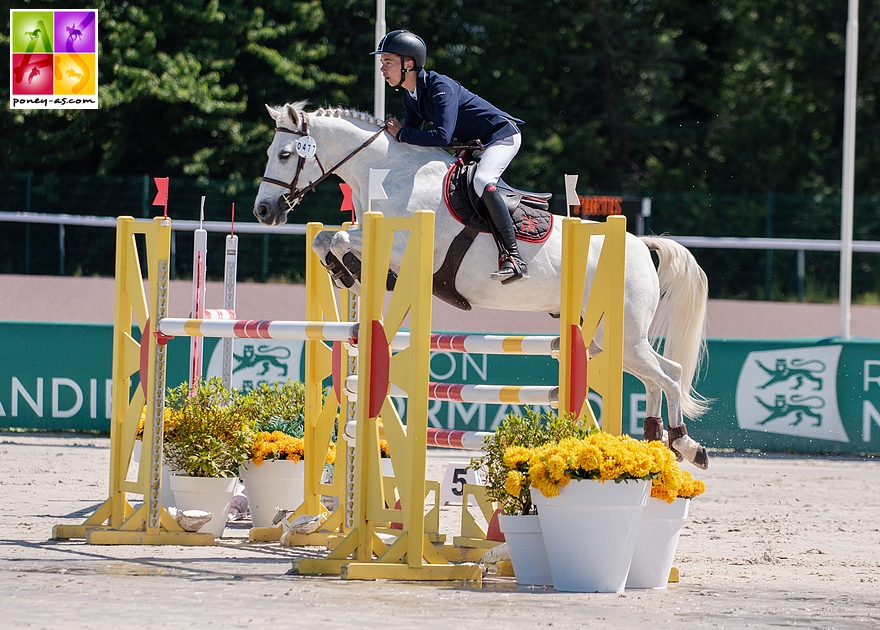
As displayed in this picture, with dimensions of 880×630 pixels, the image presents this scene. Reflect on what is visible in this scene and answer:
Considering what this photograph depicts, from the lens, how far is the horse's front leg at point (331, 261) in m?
5.59

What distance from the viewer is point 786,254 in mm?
16578

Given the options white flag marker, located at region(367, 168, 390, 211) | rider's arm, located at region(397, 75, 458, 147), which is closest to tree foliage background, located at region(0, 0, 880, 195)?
rider's arm, located at region(397, 75, 458, 147)

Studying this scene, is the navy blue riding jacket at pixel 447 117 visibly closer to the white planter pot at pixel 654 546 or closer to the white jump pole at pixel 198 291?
the white jump pole at pixel 198 291

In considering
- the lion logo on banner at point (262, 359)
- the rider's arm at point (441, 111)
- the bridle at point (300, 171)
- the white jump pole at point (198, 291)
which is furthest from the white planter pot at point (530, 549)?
the lion logo on banner at point (262, 359)

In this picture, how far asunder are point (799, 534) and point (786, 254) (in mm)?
10482

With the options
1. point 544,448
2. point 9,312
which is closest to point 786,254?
point 9,312

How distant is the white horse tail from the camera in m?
6.57

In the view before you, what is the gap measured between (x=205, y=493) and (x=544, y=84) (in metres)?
18.1

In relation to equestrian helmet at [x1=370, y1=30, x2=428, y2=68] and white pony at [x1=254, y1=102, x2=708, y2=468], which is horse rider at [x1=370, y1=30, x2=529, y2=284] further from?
white pony at [x1=254, y1=102, x2=708, y2=468]

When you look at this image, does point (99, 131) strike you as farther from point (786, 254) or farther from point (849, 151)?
point (849, 151)

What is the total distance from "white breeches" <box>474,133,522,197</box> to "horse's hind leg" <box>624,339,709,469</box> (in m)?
1.17

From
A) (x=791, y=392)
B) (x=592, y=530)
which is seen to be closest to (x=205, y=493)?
(x=592, y=530)

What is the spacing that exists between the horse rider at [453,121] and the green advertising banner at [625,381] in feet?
15.2

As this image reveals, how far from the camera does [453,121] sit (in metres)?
5.71
